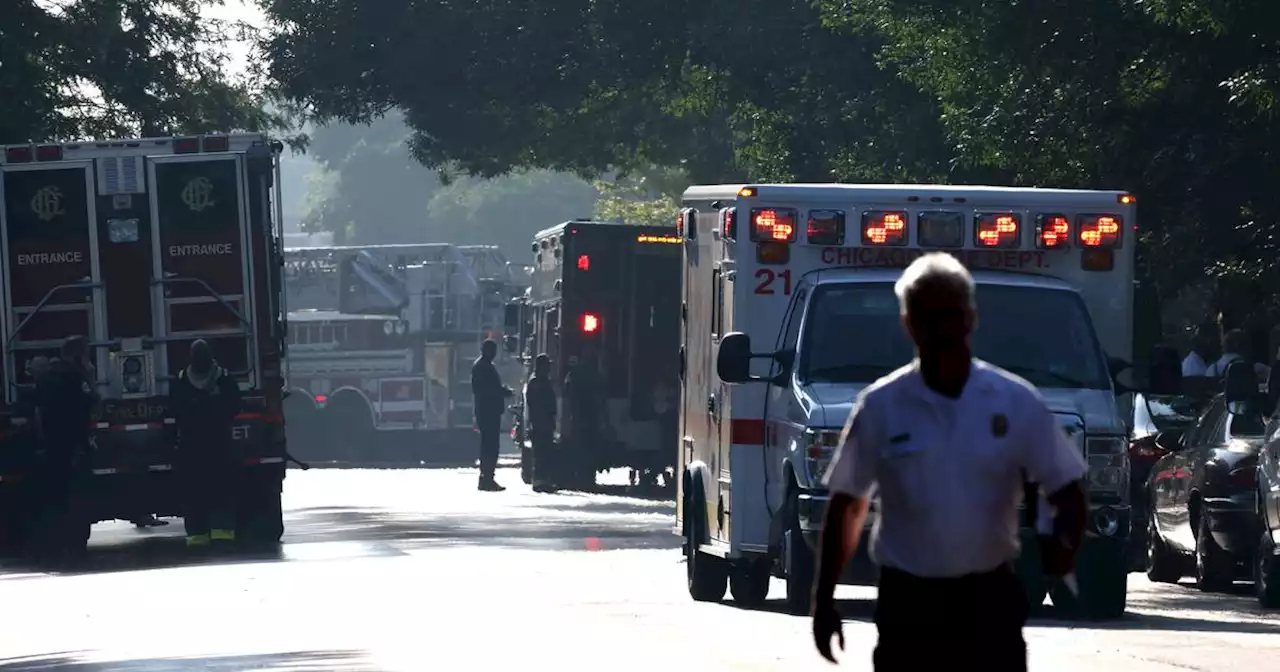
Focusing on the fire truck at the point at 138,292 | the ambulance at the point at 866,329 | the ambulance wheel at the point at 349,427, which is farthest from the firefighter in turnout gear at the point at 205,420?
the ambulance wheel at the point at 349,427

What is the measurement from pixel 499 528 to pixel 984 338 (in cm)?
1173

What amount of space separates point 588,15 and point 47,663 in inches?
1018

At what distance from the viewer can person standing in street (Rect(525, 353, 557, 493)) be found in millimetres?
34938

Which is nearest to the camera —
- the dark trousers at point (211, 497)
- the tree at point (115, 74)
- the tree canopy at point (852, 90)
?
the tree canopy at point (852, 90)

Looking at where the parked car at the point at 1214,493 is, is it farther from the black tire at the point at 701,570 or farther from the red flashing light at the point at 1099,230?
the black tire at the point at 701,570

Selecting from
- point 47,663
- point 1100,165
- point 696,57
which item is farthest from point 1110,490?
point 696,57

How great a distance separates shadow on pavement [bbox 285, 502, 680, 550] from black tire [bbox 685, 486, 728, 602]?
5763mm

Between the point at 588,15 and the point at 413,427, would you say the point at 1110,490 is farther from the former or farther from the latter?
the point at 413,427

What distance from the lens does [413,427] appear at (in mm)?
51906

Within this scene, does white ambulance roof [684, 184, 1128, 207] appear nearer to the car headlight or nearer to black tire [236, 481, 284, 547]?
the car headlight

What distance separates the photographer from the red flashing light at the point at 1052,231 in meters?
15.0

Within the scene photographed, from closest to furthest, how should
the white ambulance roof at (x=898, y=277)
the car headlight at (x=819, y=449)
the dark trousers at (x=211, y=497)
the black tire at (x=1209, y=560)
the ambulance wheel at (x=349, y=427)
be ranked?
the car headlight at (x=819, y=449) → the white ambulance roof at (x=898, y=277) → the black tire at (x=1209, y=560) → the dark trousers at (x=211, y=497) → the ambulance wheel at (x=349, y=427)

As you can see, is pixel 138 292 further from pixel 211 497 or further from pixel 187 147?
pixel 211 497

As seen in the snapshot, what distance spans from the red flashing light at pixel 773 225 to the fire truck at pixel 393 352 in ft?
120
